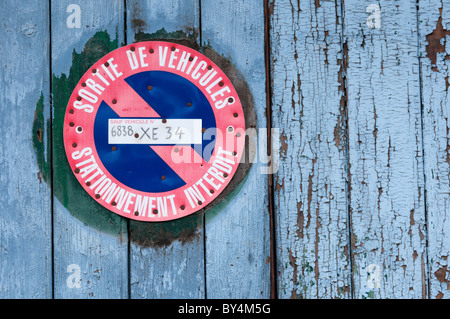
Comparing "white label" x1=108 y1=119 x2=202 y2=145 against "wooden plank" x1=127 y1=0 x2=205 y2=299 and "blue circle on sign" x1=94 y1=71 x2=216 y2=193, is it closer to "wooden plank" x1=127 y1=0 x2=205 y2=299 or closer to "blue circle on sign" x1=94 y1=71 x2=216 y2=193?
"blue circle on sign" x1=94 y1=71 x2=216 y2=193

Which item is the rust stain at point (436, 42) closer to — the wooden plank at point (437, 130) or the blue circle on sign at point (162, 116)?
the wooden plank at point (437, 130)

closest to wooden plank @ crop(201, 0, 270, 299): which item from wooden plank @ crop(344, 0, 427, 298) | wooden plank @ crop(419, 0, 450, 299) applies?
wooden plank @ crop(344, 0, 427, 298)

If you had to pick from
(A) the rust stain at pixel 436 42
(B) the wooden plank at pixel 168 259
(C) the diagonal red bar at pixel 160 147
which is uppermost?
(A) the rust stain at pixel 436 42

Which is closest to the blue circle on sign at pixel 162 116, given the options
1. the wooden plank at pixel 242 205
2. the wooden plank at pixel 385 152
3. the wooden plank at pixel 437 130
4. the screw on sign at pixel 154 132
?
the screw on sign at pixel 154 132

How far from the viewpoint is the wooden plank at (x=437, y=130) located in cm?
101

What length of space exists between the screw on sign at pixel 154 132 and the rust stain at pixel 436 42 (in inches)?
18.1

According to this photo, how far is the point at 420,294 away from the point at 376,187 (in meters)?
0.26

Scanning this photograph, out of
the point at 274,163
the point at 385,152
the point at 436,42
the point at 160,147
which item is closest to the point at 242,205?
the point at 274,163

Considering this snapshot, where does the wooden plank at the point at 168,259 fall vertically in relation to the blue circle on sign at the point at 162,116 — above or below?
below

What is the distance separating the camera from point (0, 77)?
3.33 feet

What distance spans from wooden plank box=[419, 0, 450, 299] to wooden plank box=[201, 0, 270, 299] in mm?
372

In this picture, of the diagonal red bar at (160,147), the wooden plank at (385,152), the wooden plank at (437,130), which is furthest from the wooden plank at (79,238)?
the wooden plank at (437,130)
